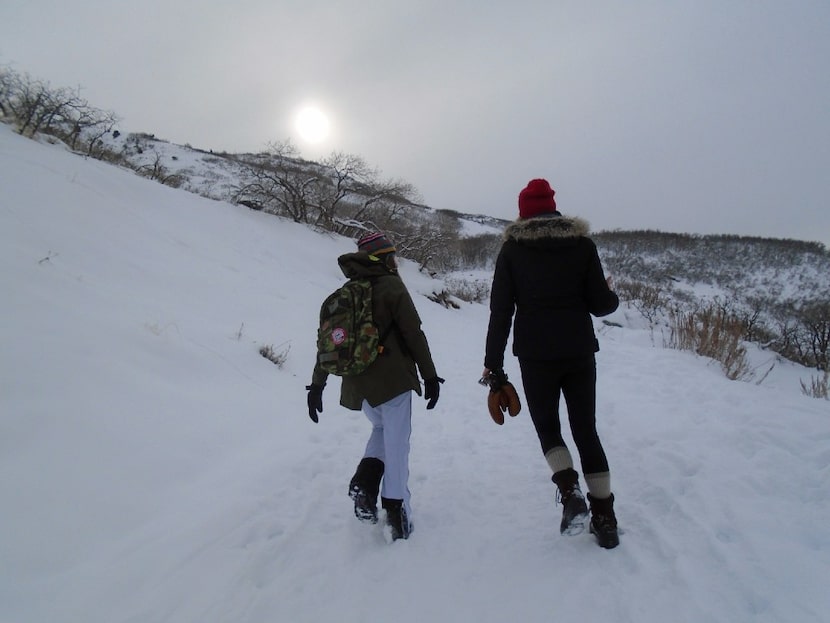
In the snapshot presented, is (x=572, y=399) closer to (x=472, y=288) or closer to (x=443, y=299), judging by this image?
(x=443, y=299)

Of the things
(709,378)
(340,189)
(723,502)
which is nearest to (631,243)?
(340,189)

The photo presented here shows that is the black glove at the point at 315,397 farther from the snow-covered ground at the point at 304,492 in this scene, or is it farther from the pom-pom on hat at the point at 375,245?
the pom-pom on hat at the point at 375,245

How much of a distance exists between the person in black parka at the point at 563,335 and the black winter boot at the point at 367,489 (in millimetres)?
1036

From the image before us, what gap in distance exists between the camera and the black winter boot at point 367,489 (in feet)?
7.54

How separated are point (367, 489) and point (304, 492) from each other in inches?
31.6

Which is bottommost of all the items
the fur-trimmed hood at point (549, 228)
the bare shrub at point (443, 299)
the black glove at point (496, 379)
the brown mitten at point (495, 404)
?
the bare shrub at point (443, 299)

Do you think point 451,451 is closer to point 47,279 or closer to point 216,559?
point 216,559

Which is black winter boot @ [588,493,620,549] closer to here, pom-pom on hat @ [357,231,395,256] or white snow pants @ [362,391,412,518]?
white snow pants @ [362,391,412,518]

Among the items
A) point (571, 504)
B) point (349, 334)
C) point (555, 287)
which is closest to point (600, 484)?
point (571, 504)

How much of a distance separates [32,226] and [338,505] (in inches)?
210

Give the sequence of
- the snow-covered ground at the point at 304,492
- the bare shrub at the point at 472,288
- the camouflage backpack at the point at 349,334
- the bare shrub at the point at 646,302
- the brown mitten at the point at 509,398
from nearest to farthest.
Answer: the snow-covered ground at the point at 304,492
the camouflage backpack at the point at 349,334
the brown mitten at the point at 509,398
the bare shrub at the point at 646,302
the bare shrub at the point at 472,288

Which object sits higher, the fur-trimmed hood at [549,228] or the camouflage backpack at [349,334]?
the fur-trimmed hood at [549,228]

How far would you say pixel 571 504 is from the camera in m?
2.09

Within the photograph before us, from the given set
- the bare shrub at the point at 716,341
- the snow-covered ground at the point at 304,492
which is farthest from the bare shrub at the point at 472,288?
the snow-covered ground at the point at 304,492
